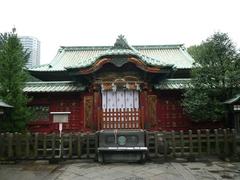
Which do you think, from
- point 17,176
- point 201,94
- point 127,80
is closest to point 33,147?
point 17,176

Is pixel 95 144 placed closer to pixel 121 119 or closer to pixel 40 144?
pixel 121 119

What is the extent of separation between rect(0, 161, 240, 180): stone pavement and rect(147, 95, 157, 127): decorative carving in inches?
168

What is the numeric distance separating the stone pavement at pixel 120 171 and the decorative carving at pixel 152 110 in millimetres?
4263

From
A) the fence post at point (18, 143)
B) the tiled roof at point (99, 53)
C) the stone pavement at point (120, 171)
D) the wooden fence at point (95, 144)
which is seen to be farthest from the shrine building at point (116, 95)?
the fence post at point (18, 143)

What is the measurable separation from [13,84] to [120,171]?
7.91 meters

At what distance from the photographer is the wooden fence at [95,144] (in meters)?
12.5

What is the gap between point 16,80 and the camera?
14.8m

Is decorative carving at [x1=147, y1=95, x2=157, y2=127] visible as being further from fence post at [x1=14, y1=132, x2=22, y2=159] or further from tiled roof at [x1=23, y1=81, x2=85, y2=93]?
fence post at [x1=14, y1=132, x2=22, y2=159]

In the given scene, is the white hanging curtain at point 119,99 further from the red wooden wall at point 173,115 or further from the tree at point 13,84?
the tree at point 13,84

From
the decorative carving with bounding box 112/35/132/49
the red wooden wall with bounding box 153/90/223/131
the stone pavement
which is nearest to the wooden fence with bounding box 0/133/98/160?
the stone pavement

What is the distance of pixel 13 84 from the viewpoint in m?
14.8

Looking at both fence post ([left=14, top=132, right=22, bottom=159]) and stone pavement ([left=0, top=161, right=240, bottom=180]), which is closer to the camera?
stone pavement ([left=0, top=161, right=240, bottom=180])

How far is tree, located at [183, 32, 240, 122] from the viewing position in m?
14.2

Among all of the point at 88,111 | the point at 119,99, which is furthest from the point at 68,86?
the point at 119,99
